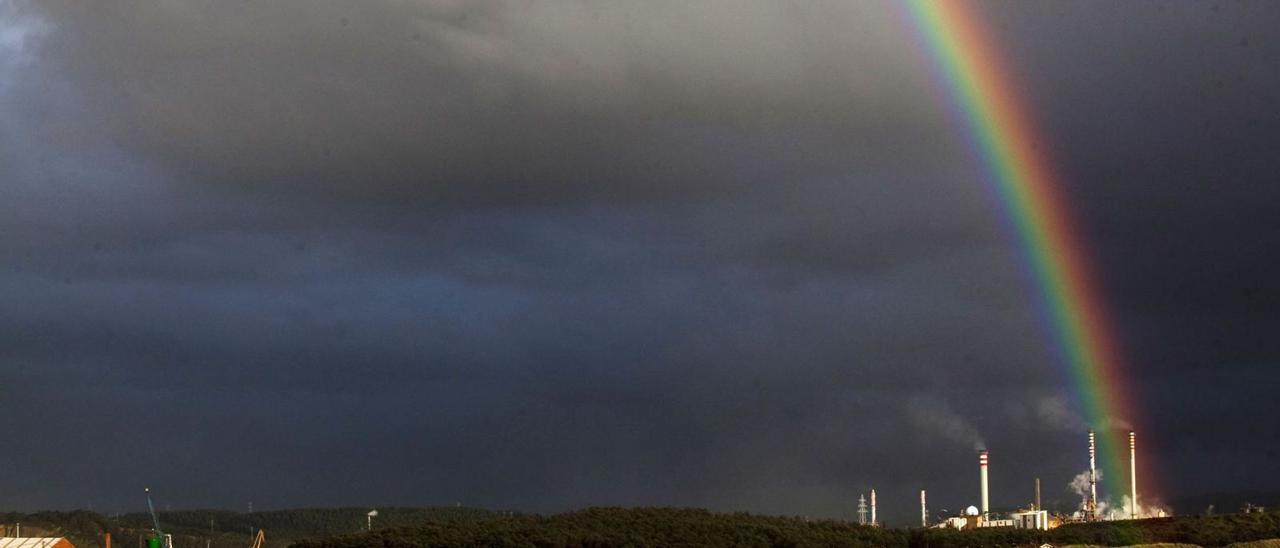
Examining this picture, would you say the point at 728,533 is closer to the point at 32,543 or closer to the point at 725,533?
the point at 725,533

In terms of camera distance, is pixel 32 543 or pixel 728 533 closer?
pixel 32 543

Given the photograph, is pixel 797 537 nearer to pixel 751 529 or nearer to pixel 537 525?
pixel 751 529

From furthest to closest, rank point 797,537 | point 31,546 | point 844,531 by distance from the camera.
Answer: point 844,531, point 797,537, point 31,546

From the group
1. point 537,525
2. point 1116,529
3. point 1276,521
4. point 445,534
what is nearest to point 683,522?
point 537,525

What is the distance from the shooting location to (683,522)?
5974 inches

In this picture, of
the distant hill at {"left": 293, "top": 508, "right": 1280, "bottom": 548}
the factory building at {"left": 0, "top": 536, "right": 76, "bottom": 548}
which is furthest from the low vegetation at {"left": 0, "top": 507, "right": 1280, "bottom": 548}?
the factory building at {"left": 0, "top": 536, "right": 76, "bottom": 548}

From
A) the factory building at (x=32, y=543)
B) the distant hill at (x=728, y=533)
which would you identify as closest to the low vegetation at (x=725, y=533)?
the distant hill at (x=728, y=533)

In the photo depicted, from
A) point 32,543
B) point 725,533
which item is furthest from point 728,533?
point 32,543

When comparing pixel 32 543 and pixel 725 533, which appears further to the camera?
pixel 725 533

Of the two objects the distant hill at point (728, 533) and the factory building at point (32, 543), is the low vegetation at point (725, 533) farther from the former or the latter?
the factory building at point (32, 543)

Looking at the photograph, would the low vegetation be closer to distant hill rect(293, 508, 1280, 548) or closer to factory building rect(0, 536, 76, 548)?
distant hill rect(293, 508, 1280, 548)

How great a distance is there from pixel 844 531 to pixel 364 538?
198 ft

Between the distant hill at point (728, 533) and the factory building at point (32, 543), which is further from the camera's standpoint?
the distant hill at point (728, 533)

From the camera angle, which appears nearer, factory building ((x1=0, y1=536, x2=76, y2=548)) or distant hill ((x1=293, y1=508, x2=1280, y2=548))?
factory building ((x1=0, y1=536, x2=76, y2=548))
